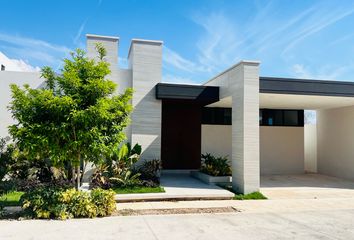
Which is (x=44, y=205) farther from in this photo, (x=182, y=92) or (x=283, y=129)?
(x=283, y=129)

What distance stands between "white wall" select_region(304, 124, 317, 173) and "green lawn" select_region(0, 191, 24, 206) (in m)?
15.7

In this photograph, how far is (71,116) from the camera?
24.4 ft

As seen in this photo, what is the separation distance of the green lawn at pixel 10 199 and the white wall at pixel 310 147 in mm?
15676

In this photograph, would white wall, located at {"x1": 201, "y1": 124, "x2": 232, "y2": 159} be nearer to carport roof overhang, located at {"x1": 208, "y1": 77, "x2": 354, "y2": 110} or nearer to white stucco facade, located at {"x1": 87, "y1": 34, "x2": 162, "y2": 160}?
white stucco facade, located at {"x1": 87, "y1": 34, "x2": 162, "y2": 160}

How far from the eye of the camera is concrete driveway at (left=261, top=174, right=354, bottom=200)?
11039mm

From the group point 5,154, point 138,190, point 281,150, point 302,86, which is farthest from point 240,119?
point 5,154

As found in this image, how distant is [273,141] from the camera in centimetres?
1695

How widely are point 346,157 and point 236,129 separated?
25.1 ft

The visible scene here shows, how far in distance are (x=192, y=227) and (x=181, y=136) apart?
346 inches

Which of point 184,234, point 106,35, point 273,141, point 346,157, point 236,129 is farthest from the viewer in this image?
point 273,141

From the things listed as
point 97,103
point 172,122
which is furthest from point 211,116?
point 97,103

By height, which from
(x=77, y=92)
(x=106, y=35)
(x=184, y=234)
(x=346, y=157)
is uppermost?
(x=106, y=35)

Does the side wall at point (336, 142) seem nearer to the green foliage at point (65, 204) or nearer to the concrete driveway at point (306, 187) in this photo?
the concrete driveway at point (306, 187)

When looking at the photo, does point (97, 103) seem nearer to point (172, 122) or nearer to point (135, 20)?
point (135, 20)
